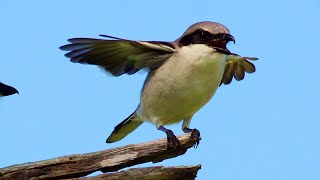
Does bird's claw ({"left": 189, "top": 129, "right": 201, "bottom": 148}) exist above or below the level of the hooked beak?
below

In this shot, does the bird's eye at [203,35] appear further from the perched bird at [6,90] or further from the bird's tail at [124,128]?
the perched bird at [6,90]

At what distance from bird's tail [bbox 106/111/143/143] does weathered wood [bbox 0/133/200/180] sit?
1.34 metres

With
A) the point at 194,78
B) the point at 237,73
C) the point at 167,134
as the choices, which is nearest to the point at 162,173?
the point at 167,134

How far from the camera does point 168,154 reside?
4.25m

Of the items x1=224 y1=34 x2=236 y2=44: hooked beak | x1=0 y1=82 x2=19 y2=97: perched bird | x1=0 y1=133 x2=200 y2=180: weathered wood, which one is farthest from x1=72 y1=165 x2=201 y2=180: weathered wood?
x1=0 y1=82 x2=19 y2=97: perched bird

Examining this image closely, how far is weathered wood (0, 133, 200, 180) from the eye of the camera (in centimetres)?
409

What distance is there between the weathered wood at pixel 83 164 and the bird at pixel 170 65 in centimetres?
22

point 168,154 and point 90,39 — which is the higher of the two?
point 90,39

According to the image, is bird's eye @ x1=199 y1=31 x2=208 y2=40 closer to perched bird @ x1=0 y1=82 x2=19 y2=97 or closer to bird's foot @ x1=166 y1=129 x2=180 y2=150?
bird's foot @ x1=166 y1=129 x2=180 y2=150

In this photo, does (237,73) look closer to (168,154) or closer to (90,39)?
(90,39)

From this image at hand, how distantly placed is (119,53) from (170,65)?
1.76 ft

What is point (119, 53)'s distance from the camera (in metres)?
5.23

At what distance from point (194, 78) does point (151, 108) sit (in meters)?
0.48

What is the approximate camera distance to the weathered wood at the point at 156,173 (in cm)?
388
